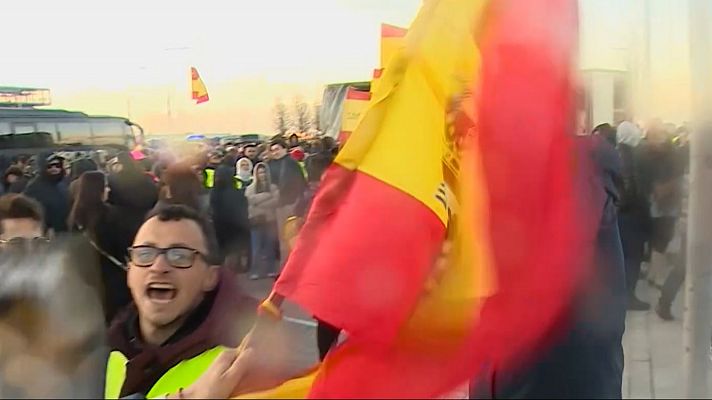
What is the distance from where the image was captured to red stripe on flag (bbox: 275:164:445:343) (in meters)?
1.16

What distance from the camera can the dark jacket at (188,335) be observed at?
1269mm

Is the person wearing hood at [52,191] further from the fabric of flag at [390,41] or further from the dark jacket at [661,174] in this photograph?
the dark jacket at [661,174]

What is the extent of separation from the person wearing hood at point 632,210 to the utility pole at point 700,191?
82 millimetres

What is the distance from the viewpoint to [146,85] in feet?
4.40

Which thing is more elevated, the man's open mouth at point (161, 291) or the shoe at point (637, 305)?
the man's open mouth at point (161, 291)

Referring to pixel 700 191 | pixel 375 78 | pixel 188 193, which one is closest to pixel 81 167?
pixel 188 193

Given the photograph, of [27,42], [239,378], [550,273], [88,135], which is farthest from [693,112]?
[27,42]

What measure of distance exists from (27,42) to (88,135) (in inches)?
8.4

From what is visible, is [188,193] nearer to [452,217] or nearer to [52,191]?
[52,191]

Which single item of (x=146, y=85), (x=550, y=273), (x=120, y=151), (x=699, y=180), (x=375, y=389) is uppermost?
(x=146, y=85)

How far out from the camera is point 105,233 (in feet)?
4.27

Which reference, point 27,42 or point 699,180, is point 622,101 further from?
point 27,42

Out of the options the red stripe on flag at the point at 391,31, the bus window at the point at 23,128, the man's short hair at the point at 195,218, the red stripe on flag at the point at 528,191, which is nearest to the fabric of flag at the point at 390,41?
the red stripe on flag at the point at 391,31

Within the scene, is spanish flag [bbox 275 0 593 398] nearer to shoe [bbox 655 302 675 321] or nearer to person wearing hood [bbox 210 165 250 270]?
person wearing hood [bbox 210 165 250 270]
